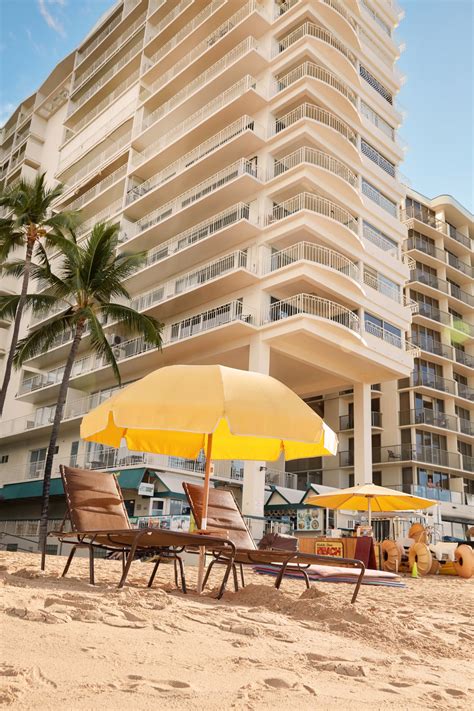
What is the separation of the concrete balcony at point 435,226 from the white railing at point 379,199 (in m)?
12.9

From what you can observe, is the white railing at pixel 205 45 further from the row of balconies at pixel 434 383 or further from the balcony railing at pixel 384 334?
the row of balconies at pixel 434 383

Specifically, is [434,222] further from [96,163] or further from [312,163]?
[96,163]

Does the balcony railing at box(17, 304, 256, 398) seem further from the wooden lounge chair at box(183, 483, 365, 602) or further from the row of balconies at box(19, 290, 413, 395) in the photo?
the wooden lounge chair at box(183, 483, 365, 602)

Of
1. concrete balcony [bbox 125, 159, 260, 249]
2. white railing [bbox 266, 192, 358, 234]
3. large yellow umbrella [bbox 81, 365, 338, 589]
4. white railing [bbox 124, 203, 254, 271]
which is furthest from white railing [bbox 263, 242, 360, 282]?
large yellow umbrella [bbox 81, 365, 338, 589]

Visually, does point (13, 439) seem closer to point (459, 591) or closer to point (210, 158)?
point (210, 158)

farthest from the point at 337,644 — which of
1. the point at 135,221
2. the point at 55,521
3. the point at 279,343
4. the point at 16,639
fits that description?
the point at 135,221

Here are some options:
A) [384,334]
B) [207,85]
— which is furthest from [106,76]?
[384,334]

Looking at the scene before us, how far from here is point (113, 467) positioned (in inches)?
981

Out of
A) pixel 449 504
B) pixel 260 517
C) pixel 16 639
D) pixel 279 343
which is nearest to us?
pixel 16 639

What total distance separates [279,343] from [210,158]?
9353mm

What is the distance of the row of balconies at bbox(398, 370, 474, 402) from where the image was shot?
122 ft

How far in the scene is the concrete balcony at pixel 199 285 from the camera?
24.0 m

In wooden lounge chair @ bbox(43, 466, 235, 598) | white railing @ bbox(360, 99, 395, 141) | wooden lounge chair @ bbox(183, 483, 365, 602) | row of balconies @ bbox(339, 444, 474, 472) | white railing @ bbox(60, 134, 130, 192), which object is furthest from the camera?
white railing @ bbox(60, 134, 130, 192)

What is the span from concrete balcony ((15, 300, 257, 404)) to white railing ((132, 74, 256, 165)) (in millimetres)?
9456
